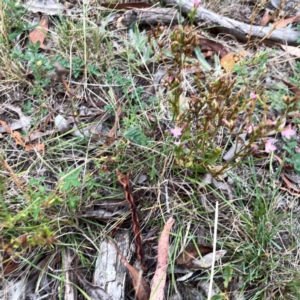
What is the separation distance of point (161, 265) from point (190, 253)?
13 centimetres

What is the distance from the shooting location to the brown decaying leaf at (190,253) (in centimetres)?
137

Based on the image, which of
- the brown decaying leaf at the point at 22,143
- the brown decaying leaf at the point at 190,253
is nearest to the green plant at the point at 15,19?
the brown decaying leaf at the point at 22,143

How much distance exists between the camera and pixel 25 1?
81.8 inches

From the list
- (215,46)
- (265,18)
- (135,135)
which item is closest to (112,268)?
(135,135)

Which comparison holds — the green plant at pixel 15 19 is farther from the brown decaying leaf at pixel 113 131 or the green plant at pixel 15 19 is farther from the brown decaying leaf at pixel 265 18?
the brown decaying leaf at pixel 265 18

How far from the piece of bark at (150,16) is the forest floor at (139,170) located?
0.20ft

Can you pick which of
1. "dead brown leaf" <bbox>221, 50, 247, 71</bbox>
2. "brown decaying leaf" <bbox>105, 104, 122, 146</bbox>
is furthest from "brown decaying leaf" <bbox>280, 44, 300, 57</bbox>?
"brown decaying leaf" <bbox>105, 104, 122, 146</bbox>

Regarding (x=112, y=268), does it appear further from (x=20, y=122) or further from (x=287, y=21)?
(x=287, y=21)

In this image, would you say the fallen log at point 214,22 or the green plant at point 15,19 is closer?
the green plant at point 15,19

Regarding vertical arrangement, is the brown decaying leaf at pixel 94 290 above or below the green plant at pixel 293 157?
below

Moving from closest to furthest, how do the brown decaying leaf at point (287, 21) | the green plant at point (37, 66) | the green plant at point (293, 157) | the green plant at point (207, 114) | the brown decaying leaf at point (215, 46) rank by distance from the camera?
1. the green plant at point (207, 114)
2. the green plant at point (293, 157)
3. the green plant at point (37, 66)
4. the brown decaying leaf at point (215, 46)
5. the brown decaying leaf at point (287, 21)

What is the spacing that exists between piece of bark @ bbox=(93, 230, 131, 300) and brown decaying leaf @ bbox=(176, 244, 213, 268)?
208mm

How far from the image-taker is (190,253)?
1393mm

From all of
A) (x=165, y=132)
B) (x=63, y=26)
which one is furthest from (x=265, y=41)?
(x=63, y=26)
